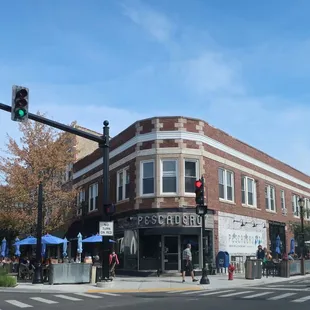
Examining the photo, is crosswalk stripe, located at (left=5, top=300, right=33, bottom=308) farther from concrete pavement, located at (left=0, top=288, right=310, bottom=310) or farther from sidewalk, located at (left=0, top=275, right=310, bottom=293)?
sidewalk, located at (left=0, top=275, right=310, bottom=293)

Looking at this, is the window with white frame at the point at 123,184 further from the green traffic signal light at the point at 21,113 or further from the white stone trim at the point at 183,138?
the green traffic signal light at the point at 21,113

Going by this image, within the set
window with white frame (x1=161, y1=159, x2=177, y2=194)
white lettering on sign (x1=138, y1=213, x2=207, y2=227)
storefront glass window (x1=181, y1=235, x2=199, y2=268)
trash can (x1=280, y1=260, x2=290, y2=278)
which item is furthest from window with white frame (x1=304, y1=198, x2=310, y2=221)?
window with white frame (x1=161, y1=159, x2=177, y2=194)

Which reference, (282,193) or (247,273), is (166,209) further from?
(282,193)

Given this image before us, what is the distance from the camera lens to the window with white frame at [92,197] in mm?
33344

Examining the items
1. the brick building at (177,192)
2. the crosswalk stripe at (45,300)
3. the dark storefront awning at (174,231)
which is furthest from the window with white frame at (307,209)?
the crosswalk stripe at (45,300)

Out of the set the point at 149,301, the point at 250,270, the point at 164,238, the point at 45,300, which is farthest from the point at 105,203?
the point at 250,270

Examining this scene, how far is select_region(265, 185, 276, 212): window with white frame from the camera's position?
112 ft

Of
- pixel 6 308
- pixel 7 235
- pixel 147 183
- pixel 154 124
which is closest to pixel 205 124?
pixel 154 124

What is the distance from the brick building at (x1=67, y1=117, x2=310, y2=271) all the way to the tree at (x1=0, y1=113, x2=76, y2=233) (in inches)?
107

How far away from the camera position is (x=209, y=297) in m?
14.9

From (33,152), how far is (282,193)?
766 inches

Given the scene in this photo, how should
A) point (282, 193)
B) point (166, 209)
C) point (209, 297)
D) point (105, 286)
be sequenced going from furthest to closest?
point (282, 193) < point (166, 209) < point (105, 286) < point (209, 297)

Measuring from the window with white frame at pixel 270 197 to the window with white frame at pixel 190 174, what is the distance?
10.3 m

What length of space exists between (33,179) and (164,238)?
1061 cm
